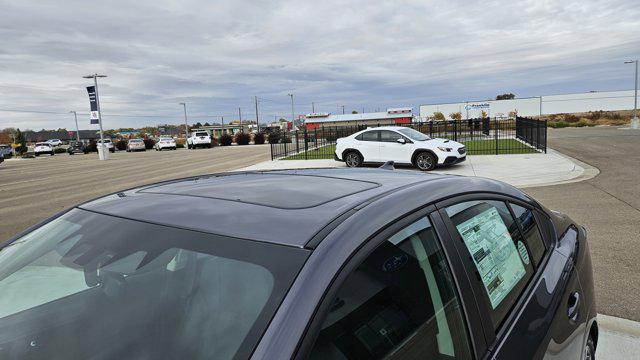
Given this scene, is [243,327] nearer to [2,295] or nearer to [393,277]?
[393,277]

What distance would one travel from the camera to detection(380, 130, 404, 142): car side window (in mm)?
16125

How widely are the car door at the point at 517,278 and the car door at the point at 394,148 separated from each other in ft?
43.5

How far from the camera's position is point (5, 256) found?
1.92 m

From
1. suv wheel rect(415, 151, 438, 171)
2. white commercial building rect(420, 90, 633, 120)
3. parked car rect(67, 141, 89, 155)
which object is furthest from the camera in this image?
white commercial building rect(420, 90, 633, 120)

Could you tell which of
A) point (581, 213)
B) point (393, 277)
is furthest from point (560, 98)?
point (393, 277)

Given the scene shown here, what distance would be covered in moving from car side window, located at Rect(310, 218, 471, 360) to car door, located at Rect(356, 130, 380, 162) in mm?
14938

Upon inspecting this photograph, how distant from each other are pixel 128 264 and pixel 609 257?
545 centimetres

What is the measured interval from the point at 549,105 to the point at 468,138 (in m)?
101

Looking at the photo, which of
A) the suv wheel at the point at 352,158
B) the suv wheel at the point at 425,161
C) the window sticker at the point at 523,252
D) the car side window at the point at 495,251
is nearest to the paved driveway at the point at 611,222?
the window sticker at the point at 523,252

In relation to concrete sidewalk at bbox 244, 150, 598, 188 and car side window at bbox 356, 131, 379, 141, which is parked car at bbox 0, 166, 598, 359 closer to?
concrete sidewalk at bbox 244, 150, 598, 188

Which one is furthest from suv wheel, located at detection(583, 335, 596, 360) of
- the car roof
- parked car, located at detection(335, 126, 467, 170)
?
parked car, located at detection(335, 126, 467, 170)

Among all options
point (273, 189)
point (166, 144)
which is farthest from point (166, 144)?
point (273, 189)

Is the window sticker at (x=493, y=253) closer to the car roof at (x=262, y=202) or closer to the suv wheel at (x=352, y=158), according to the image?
the car roof at (x=262, y=202)

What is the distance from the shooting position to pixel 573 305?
2309 millimetres
